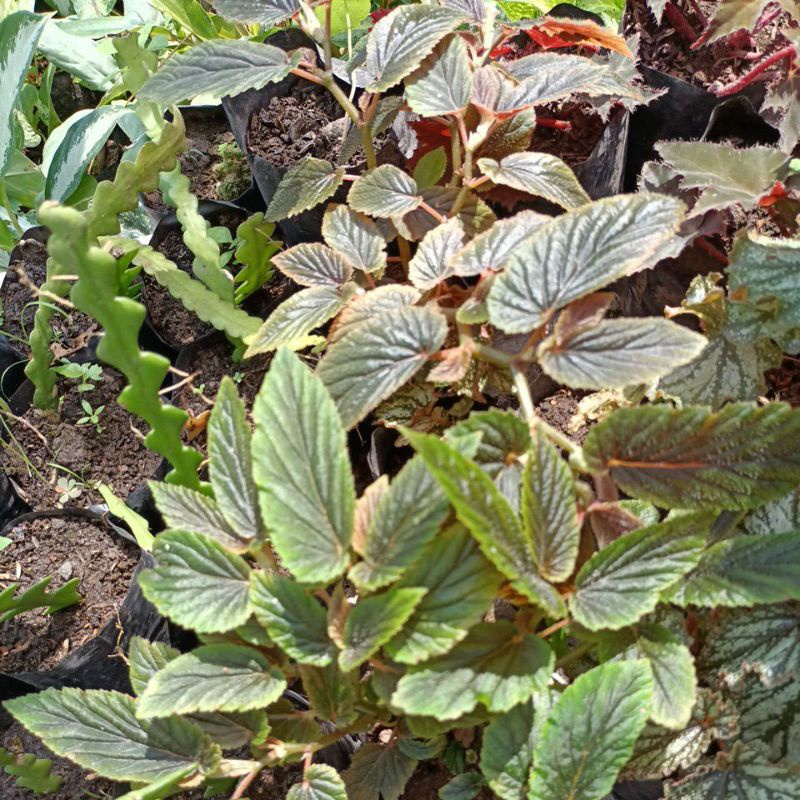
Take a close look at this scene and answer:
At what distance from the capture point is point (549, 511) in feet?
2.27

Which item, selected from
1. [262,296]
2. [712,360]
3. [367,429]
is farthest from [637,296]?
[262,296]

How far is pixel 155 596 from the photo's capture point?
73cm

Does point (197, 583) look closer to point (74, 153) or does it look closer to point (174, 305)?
point (174, 305)

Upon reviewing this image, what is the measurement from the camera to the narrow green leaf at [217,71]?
40.9 inches

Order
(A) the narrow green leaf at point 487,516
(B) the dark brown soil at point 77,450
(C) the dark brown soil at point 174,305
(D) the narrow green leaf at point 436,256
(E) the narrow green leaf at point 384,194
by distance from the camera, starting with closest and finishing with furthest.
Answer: (A) the narrow green leaf at point 487,516, (D) the narrow green leaf at point 436,256, (E) the narrow green leaf at point 384,194, (B) the dark brown soil at point 77,450, (C) the dark brown soil at point 174,305

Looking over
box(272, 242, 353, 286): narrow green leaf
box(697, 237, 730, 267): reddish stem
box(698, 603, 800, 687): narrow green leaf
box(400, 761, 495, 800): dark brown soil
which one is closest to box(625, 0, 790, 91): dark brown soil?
box(697, 237, 730, 267): reddish stem

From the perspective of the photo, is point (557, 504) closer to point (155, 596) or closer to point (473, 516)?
point (473, 516)

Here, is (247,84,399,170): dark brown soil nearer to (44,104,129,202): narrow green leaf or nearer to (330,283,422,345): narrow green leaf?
(44,104,129,202): narrow green leaf

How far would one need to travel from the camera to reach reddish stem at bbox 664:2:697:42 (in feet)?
4.39

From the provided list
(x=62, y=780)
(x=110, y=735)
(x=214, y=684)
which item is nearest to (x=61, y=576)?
(x=62, y=780)

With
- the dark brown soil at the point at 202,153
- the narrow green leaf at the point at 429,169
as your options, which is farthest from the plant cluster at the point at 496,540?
the dark brown soil at the point at 202,153

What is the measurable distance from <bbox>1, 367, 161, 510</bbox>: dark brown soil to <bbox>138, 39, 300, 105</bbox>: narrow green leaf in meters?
0.57

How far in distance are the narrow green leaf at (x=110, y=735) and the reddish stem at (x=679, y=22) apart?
1257 mm

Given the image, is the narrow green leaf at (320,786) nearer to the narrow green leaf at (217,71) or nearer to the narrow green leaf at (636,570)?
the narrow green leaf at (636,570)
